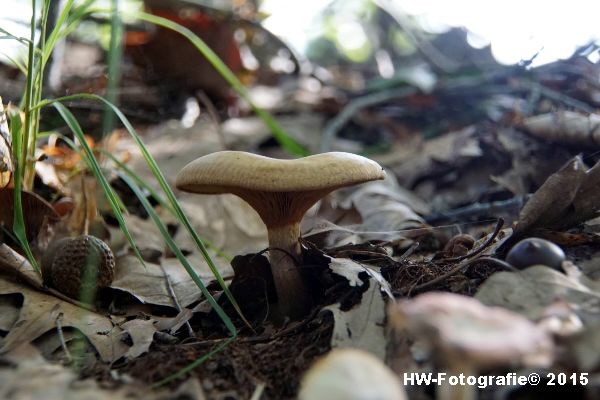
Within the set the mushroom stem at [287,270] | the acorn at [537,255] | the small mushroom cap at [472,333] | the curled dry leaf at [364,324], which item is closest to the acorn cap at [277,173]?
the mushroom stem at [287,270]

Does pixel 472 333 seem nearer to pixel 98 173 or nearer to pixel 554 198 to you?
pixel 554 198

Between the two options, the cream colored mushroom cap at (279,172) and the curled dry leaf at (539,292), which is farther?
the cream colored mushroom cap at (279,172)

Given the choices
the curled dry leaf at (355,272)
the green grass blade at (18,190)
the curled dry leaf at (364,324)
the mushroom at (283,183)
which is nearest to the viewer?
the curled dry leaf at (364,324)

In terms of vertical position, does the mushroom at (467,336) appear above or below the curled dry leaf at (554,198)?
below

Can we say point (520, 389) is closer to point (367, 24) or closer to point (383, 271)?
point (383, 271)

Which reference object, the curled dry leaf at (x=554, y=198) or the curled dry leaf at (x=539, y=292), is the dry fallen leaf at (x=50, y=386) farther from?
the curled dry leaf at (x=554, y=198)

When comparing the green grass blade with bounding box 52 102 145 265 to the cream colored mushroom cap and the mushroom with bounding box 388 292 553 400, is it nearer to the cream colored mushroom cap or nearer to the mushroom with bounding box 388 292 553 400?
the cream colored mushroom cap

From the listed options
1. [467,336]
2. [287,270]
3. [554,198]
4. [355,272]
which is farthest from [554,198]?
[467,336]

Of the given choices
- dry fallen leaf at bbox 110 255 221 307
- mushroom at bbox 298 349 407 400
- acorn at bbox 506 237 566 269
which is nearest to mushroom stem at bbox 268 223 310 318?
dry fallen leaf at bbox 110 255 221 307
